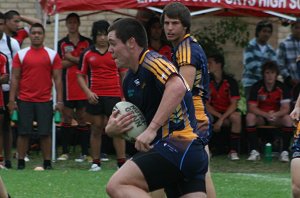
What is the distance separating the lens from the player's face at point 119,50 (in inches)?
250

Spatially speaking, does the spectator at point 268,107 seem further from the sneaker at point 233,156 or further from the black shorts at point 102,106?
the black shorts at point 102,106

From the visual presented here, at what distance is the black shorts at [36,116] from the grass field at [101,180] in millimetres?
561

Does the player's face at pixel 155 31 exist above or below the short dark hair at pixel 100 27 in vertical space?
below

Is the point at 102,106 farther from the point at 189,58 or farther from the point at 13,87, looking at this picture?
the point at 189,58

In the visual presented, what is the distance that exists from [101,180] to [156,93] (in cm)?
557

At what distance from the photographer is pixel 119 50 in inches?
250

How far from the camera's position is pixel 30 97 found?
13.1 m

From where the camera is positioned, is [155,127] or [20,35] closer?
[155,127]

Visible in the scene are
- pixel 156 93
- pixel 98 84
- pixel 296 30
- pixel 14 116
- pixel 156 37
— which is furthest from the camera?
pixel 296 30

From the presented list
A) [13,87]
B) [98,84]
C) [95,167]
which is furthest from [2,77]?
[95,167]

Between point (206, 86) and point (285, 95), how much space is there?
7033 millimetres

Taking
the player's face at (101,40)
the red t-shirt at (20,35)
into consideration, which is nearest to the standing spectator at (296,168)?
the player's face at (101,40)

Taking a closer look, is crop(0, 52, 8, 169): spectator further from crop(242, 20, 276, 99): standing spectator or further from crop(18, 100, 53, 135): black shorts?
crop(242, 20, 276, 99): standing spectator

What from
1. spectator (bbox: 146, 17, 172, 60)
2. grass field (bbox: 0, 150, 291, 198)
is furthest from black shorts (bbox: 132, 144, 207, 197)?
spectator (bbox: 146, 17, 172, 60)
